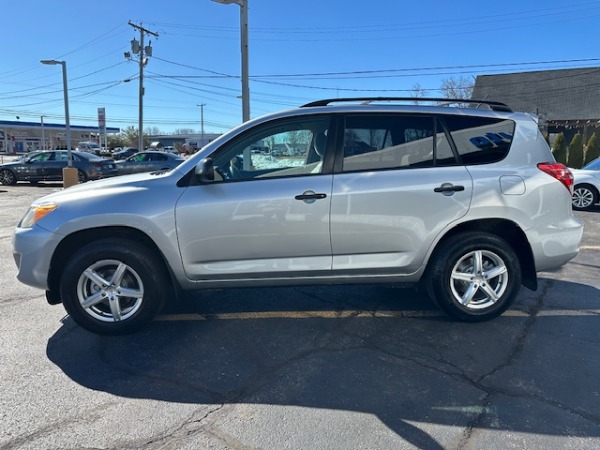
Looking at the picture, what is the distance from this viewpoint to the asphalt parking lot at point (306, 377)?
2.42 m

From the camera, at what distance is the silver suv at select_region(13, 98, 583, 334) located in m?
3.45

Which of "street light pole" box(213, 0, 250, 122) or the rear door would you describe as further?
"street light pole" box(213, 0, 250, 122)

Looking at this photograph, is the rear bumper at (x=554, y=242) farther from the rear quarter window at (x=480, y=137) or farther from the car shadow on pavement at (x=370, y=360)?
the rear quarter window at (x=480, y=137)

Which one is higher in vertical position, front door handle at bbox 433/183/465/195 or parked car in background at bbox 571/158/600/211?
front door handle at bbox 433/183/465/195

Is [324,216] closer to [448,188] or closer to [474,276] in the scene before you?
[448,188]

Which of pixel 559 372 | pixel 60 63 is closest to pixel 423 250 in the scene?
pixel 559 372

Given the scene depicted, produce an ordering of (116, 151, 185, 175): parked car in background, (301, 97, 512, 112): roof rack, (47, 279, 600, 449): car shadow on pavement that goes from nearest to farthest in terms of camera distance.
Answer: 1. (47, 279, 600, 449): car shadow on pavement
2. (301, 97, 512, 112): roof rack
3. (116, 151, 185, 175): parked car in background

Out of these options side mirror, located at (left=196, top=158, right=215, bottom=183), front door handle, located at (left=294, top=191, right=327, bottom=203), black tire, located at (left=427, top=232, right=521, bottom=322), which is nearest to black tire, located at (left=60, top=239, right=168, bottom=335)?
side mirror, located at (left=196, top=158, right=215, bottom=183)

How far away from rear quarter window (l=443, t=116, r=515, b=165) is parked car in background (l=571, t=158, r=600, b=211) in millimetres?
8259

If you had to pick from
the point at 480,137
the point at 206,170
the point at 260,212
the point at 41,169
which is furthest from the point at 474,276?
the point at 41,169

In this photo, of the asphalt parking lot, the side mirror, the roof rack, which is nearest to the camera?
the asphalt parking lot

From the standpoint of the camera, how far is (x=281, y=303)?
437 centimetres

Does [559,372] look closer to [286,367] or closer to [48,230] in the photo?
[286,367]

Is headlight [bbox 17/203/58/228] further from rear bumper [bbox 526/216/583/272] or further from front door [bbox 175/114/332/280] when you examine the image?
rear bumper [bbox 526/216/583/272]
